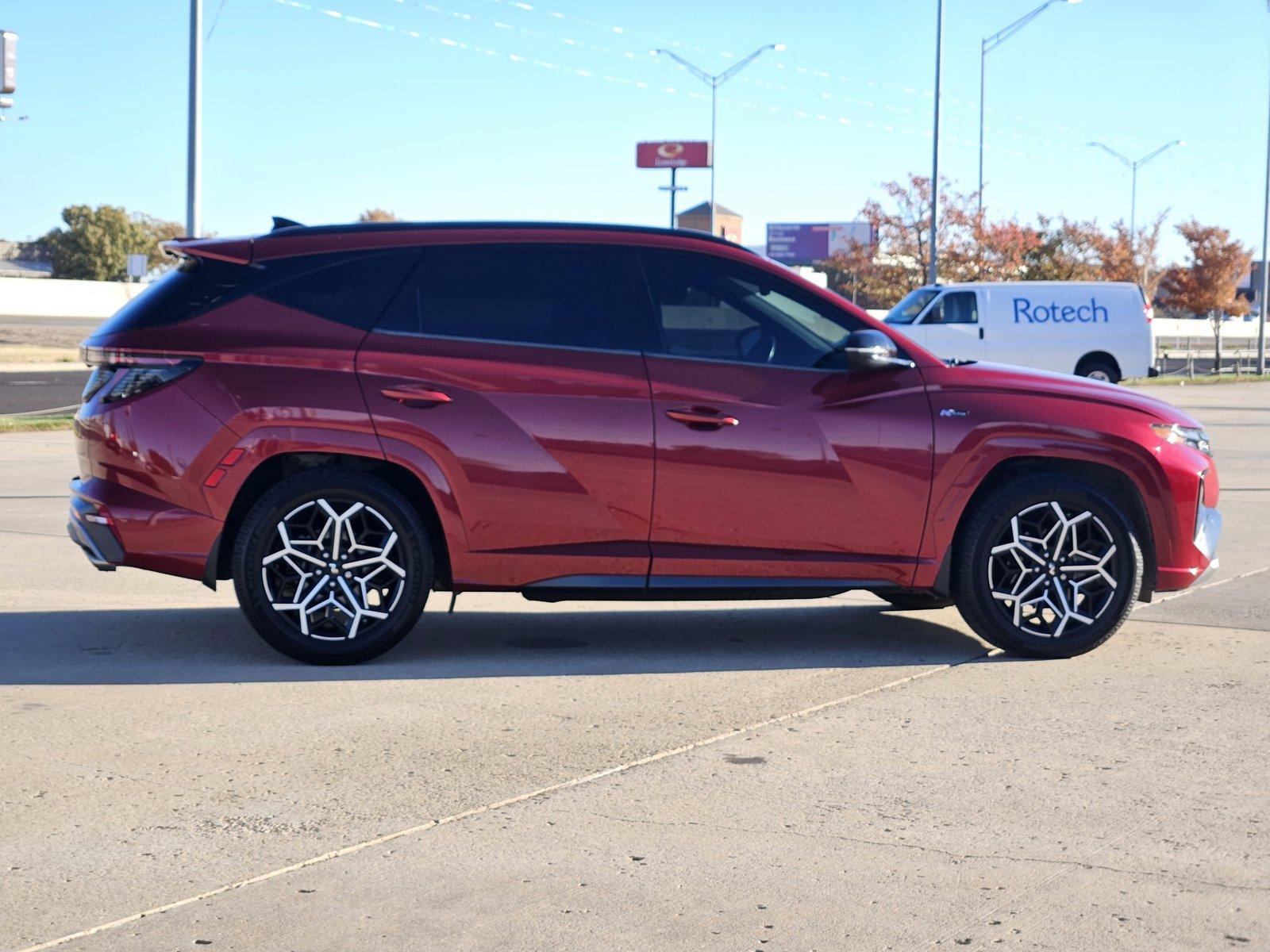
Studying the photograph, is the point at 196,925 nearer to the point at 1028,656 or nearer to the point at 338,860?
the point at 338,860

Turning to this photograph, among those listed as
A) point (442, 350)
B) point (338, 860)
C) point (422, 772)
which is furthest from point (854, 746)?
point (442, 350)

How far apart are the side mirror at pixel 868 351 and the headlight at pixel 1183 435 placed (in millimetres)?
1247

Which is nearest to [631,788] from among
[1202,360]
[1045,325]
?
[1045,325]

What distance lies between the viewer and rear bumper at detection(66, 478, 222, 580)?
6.59 m

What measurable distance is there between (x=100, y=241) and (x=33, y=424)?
96.6 metres

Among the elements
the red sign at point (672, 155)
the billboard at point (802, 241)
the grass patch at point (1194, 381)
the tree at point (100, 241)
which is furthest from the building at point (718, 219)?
the grass patch at point (1194, 381)

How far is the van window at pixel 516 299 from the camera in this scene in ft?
22.3

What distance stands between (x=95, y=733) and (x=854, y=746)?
Result: 254cm

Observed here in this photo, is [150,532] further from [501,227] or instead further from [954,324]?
[954,324]

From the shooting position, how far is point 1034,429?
6.99 metres

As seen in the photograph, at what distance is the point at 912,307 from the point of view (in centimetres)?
3169

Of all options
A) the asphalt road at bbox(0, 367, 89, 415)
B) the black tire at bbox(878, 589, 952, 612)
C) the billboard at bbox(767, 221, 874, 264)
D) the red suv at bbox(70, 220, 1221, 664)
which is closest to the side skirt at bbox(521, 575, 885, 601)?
the red suv at bbox(70, 220, 1221, 664)

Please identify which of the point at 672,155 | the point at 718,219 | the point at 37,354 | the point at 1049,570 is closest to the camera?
the point at 1049,570

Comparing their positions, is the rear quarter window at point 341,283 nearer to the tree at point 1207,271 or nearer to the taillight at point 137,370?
the taillight at point 137,370
